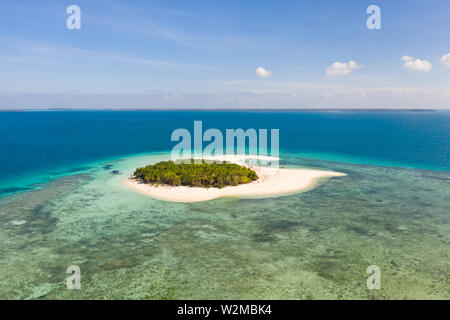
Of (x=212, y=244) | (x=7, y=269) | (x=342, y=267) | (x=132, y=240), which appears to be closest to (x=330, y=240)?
Result: (x=342, y=267)

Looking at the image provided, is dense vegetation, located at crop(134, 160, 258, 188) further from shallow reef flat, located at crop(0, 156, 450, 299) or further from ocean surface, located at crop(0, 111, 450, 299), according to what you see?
shallow reef flat, located at crop(0, 156, 450, 299)

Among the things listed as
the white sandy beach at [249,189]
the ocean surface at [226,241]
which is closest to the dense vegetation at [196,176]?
the white sandy beach at [249,189]

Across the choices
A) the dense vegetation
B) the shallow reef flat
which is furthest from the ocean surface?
the dense vegetation

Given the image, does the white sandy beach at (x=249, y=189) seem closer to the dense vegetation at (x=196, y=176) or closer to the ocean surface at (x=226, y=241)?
the dense vegetation at (x=196, y=176)

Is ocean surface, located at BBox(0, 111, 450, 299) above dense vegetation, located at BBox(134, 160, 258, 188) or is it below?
below

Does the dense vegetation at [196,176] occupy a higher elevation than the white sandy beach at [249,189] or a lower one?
higher

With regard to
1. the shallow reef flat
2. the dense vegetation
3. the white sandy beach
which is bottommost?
the shallow reef flat
